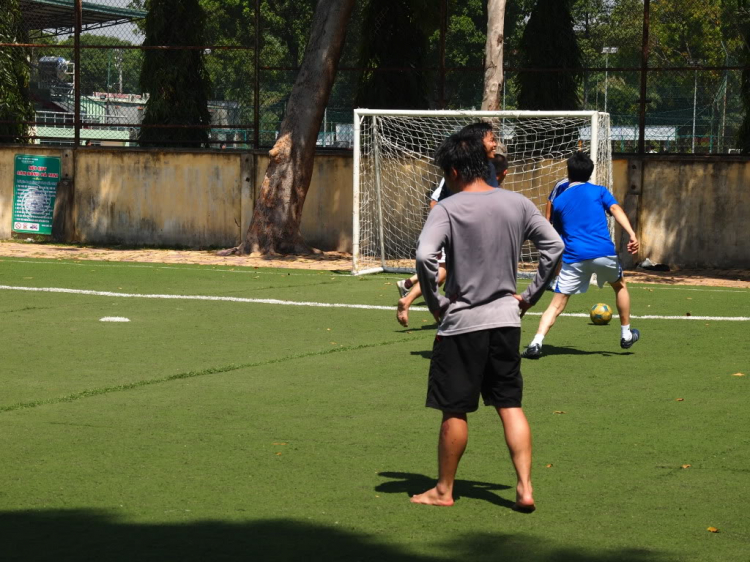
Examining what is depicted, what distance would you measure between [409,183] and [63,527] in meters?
16.4

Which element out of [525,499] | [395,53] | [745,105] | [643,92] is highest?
[395,53]

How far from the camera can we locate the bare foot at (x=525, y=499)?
5.32 meters

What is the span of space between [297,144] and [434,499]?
1583 centimetres

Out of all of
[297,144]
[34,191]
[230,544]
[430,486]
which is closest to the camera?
[230,544]

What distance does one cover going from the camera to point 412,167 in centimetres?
2109

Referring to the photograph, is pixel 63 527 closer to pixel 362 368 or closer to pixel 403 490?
pixel 403 490

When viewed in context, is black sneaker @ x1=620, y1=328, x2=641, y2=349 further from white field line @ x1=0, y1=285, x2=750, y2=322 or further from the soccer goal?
the soccer goal

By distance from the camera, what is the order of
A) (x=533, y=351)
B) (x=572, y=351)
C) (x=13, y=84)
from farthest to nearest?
(x=13, y=84) → (x=572, y=351) → (x=533, y=351)

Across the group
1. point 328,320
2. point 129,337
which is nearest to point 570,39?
point 328,320

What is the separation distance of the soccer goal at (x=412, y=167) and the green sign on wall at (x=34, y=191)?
22.1 feet

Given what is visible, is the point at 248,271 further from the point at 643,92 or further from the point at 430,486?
the point at 430,486

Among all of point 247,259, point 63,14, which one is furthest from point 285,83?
point 63,14

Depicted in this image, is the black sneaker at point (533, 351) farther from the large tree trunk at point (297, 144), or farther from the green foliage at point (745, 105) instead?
the green foliage at point (745, 105)

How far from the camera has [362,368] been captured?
9367mm
